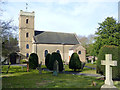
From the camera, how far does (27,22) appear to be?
37.7 metres

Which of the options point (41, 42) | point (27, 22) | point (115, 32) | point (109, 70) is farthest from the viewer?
point (27, 22)

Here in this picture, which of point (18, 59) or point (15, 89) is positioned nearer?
point (15, 89)

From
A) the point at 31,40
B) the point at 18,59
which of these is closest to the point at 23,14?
the point at 31,40

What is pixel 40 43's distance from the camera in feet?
115

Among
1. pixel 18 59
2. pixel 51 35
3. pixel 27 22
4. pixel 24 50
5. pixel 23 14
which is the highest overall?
pixel 23 14

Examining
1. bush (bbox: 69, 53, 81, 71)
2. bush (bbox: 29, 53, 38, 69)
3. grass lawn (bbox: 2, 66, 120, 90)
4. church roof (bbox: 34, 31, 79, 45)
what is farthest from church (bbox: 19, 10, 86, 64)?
grass lawn (bbox: 2, 66, 120, 90)

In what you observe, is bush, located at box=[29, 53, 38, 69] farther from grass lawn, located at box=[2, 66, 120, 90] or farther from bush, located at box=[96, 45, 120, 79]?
bush, located at box=[96, 45, 120, 79]

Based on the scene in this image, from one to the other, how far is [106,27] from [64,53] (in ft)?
53.8

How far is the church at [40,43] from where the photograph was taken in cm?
3553

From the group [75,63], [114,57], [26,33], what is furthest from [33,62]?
[26,33]

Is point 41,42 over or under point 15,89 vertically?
over

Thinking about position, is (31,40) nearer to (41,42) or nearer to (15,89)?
(41,42)

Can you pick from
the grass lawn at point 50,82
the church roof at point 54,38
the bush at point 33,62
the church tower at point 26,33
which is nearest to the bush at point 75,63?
the grass lawn at point 50,82

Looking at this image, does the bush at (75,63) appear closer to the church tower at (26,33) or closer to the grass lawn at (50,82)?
the grass lawn at (50,82)
